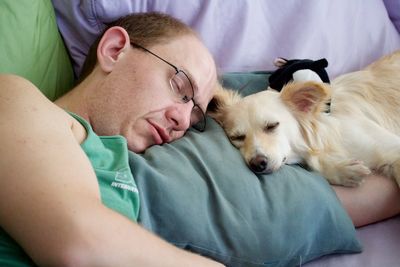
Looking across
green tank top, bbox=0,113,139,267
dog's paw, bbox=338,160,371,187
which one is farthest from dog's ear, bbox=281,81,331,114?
green tank top, bbox=0,113,139,267

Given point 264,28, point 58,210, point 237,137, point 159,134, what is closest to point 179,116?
point 159,134

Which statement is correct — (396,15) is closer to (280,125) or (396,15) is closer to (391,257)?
(280,125)

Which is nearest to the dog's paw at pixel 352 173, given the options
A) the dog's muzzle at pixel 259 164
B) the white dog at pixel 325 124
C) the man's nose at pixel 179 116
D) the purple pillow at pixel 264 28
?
the white dog at pixel 325 124

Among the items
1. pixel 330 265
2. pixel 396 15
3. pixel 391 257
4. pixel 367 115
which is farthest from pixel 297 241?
pixel 396 15

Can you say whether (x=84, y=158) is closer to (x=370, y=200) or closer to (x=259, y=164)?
(x=259, y=164)

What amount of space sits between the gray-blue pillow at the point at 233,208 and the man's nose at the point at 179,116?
67 millimetres

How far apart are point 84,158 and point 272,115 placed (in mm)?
816

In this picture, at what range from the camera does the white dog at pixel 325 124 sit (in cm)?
140

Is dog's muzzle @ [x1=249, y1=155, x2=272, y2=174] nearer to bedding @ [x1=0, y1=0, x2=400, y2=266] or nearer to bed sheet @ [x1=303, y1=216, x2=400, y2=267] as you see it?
bedding @ [x1=0, y1=0, x2=400, y2=266]

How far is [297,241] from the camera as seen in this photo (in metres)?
1.08

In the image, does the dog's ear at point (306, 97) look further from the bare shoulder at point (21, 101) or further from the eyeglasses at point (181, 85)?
the bare shoulder at point (21, 101)

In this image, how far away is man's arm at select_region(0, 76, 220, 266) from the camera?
Answer: 0.71 m

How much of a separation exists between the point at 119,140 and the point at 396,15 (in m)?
1.71

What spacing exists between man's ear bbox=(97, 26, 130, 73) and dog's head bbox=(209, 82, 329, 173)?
Result: 0.38 meters
